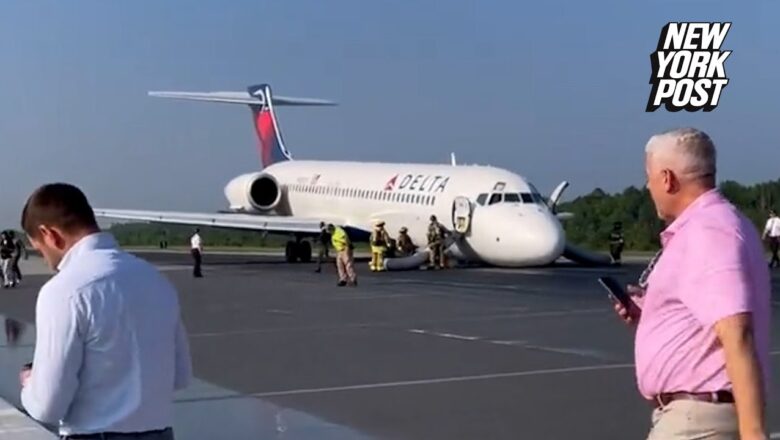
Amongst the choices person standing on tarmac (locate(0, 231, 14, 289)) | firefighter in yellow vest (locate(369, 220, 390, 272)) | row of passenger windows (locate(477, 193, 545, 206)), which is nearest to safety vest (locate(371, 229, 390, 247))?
firefighter in yellow vest (locate(369, 220, 390, 272))

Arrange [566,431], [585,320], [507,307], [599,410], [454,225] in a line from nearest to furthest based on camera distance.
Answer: [566,431] < [599,410] < [585,320] < [507,307] < [454,225]

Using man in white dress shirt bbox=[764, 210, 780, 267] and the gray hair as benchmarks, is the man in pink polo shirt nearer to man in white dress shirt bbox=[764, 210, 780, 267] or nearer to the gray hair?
the gray hair

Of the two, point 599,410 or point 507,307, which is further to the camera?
point 507,307

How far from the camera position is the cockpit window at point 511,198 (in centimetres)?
3359

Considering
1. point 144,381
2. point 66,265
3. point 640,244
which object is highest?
point 66,265

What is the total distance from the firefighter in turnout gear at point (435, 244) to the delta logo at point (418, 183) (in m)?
1.23

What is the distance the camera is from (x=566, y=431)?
924 cm

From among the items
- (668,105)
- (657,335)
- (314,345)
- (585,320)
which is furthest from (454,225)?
(657,335)

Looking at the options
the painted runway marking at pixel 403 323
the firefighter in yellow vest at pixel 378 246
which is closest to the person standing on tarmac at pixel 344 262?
the firefighter in yellow vest at pixel 378 246

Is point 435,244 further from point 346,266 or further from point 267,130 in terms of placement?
point 267,130

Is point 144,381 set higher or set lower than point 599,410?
higher

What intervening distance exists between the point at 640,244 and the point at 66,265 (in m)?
53.5

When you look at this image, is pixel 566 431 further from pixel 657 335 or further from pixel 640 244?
pixel 640 244

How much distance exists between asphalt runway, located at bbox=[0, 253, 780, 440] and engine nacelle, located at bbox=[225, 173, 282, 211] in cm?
2140
